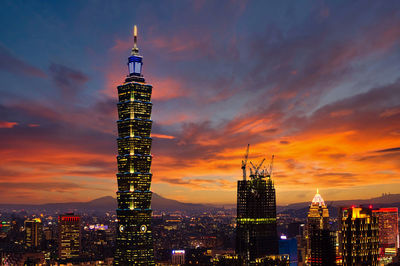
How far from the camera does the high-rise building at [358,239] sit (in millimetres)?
180625

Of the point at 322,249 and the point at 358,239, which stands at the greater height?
the point at 358,239

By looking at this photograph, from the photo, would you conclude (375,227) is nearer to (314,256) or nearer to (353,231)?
(353,231)

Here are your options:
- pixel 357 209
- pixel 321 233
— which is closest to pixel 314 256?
pixel 321 233

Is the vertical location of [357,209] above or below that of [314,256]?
above

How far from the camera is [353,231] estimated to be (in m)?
181

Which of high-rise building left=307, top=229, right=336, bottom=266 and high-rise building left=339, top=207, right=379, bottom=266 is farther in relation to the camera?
high-rise building left=307, top=229, right=336, bottom=266

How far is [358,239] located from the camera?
181250mm

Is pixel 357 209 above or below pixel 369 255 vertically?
above

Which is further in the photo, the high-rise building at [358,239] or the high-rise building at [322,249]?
the high-rise building at [322,249]

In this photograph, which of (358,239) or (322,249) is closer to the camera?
(358,239)

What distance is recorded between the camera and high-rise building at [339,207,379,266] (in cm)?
18062

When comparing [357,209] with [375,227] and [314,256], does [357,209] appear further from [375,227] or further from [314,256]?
[314,256]

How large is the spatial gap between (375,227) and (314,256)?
21.7 m

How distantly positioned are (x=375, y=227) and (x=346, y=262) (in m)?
15.2
